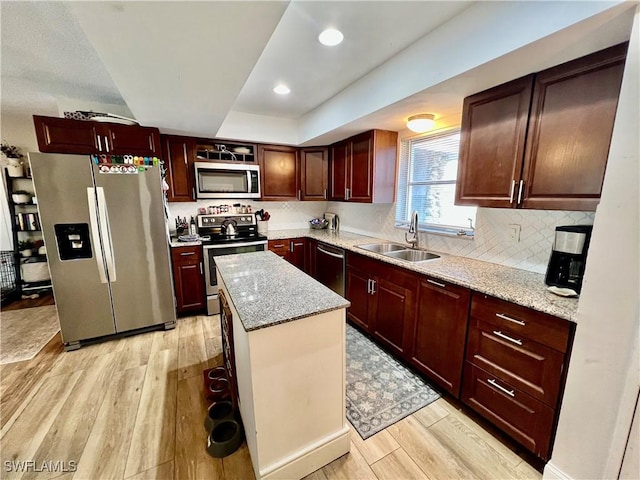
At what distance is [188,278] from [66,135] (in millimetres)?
1810

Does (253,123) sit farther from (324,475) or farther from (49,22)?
(324,475)

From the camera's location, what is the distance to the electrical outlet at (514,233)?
1.93m

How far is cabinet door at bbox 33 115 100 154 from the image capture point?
7.88ft

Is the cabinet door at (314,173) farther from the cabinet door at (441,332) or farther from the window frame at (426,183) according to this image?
the cabinet door at (441,332)

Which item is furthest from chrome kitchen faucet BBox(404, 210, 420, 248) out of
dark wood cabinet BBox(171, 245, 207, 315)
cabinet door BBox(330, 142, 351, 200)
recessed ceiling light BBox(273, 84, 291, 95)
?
dark wood cabinet BBox(171, 245, 207, 315)

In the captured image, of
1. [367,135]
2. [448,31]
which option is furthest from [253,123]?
[448,31]

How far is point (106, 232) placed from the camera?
2484 millimetres

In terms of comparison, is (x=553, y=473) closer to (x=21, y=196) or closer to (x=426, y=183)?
(x=426, y=183)

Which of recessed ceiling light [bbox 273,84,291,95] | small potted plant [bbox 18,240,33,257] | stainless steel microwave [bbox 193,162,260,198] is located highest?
recessed ceiling light [bbox 273,84,291,95]

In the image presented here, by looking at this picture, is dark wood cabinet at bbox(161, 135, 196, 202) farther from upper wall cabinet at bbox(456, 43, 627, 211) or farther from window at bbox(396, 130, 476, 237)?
upper wall cabinet at bbox(456, 43, 627, 211)

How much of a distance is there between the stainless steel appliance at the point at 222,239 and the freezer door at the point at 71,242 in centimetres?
98

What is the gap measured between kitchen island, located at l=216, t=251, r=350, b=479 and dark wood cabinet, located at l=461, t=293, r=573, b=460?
888mm

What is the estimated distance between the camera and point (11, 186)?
3.67 meters

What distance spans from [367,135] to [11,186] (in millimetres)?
4984
